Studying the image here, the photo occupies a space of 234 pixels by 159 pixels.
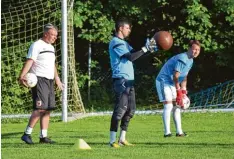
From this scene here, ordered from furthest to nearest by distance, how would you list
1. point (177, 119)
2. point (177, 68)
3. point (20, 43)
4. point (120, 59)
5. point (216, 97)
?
point (216, 97)
point (20, 43)
point (177, 119)
point (177, 68)
point (120, 59)

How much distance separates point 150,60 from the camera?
69.8 ft

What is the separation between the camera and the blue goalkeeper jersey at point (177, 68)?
11.6m

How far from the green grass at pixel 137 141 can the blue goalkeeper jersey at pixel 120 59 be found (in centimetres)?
94

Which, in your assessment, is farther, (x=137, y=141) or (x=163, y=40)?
(x=137, y=141)

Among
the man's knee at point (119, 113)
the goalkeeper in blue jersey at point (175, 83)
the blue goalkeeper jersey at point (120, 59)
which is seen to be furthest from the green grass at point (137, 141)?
the blue goalkeeper jersey at point (120, 59)

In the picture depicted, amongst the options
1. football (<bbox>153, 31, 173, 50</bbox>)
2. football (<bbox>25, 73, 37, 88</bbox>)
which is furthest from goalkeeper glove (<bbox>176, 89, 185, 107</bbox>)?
football (<bbox>25, 73, 37, 88</bbox>)

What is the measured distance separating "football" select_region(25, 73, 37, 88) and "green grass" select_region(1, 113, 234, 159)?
81 cm

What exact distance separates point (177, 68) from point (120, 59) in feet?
6.24

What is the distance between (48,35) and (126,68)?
4.57 feet

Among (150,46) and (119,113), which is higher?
(150,46)

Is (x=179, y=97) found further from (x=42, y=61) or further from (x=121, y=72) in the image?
(x=42, y=61)

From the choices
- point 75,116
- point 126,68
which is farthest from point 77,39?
point 126,68

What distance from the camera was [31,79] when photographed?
10398mm

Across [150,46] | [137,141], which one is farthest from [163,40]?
[137,141]
